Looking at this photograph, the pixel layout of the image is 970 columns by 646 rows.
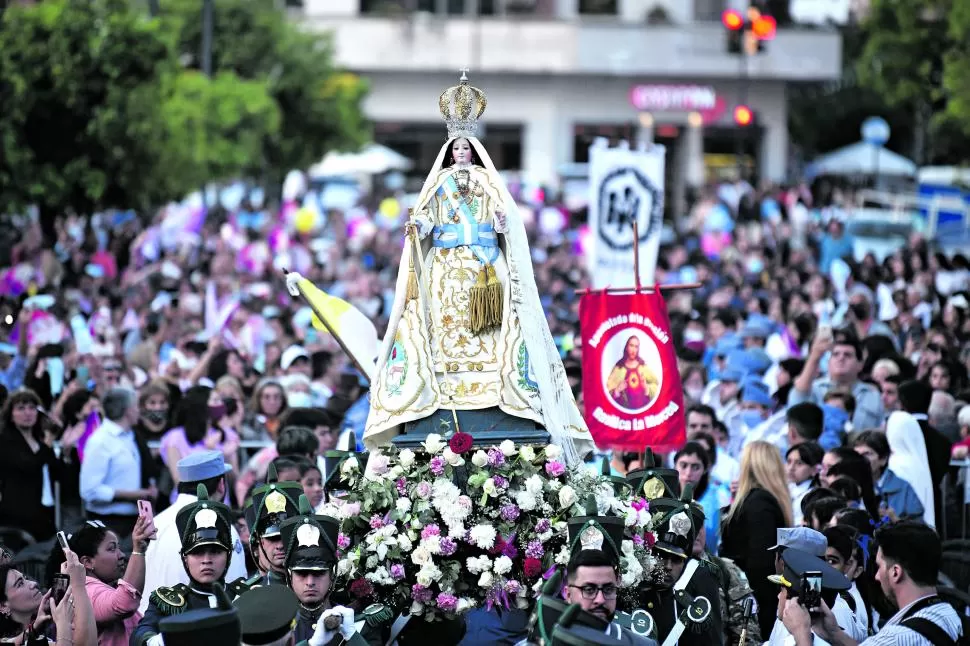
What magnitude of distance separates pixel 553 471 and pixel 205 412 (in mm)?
4058

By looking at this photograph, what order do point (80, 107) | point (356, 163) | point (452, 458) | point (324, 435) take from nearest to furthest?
point (452, 458) < point (324, 435) < point (80, 107) < point (356, 163)

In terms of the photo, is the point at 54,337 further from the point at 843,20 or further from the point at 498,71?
the point at 843,20

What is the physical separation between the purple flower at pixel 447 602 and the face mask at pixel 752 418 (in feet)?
16.4

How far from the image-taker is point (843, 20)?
190ft

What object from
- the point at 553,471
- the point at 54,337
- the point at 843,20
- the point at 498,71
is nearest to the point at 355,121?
the point at 498,71

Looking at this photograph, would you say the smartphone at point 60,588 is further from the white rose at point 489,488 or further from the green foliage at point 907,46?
the green foliage at point 907,46

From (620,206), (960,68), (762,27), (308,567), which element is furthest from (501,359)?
(762,27)

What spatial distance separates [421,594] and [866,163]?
3610 centimetres

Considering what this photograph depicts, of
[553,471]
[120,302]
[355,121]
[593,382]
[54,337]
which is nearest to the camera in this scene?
[553,471]

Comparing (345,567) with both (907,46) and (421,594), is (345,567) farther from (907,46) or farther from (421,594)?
(907,46)

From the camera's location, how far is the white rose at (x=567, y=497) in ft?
34.2

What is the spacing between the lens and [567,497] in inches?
411

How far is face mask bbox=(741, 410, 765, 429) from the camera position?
1473 cm

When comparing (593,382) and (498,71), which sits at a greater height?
(498,71)
